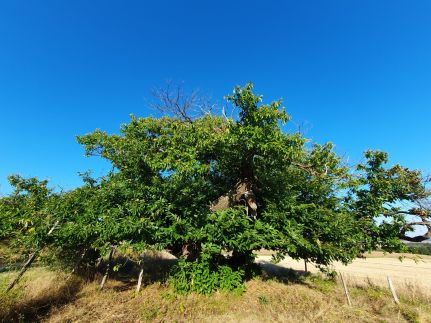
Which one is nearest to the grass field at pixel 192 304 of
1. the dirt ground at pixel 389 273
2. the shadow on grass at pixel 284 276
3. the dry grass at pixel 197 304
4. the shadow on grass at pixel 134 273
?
the dry grass at pixel 197 304

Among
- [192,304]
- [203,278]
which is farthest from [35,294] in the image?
[203,278]

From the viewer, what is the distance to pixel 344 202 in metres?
15.3

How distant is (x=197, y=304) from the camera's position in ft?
35.8

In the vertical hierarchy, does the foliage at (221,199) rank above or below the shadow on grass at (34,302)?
above

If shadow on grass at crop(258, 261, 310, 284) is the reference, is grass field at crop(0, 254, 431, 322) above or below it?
below

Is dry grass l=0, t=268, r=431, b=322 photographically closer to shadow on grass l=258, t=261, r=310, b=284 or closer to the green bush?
the green bush

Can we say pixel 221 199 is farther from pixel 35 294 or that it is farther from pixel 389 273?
pixel 389 273

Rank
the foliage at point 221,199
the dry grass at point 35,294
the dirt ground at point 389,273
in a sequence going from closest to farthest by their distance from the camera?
the dry grass at point 35,294
the foliage at point 221,199
the dirt ground at point 389,273

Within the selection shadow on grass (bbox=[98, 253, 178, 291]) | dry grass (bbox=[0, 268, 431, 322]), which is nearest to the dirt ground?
dry grass (bbox=[0, 268, 431, 322])

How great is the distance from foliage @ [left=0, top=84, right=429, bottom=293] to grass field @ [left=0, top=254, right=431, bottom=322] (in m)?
1.05

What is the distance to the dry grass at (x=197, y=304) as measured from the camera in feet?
30.5

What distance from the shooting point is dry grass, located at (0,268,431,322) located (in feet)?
30.5

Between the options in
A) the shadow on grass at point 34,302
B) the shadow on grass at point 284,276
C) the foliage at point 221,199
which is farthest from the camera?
the shadow on grass at point 284,276

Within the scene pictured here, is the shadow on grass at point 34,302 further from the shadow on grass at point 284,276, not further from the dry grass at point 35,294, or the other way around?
the shadow on grass at point 284,276
